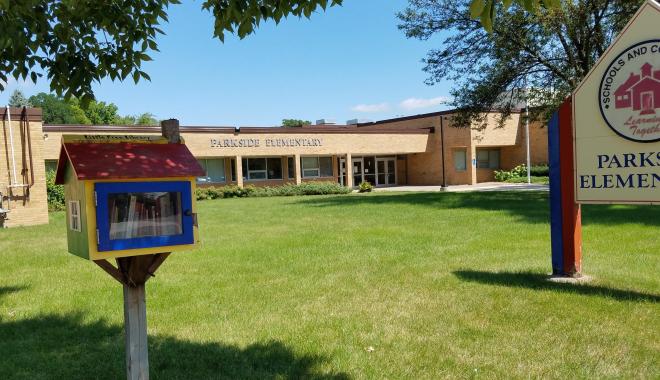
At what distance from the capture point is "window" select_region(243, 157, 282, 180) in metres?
35.7

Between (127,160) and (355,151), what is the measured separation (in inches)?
1361

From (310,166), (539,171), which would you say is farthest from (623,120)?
(539,171)

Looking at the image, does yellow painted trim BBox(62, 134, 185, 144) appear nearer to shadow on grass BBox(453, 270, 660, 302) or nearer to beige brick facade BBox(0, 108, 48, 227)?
shadow on grass BBox(453, 270, 660, 302)

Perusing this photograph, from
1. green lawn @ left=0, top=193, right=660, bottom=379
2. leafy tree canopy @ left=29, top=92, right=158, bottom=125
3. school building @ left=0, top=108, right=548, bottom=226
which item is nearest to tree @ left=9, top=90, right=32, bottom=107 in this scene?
leafy tree canopy @ left=29, top=92, right=158, bottom=125

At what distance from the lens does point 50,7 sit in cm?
501

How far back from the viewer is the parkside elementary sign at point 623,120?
571 centimetres

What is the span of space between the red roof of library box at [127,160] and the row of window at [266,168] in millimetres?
29310

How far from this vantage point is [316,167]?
127 ft

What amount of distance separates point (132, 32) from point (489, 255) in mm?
6527

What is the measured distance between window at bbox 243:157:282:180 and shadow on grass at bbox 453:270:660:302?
2873 centimetres

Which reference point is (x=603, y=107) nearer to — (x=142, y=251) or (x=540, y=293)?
(x=540, y=293)

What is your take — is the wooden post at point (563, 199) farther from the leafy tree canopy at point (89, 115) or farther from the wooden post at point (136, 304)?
the leafy tree canopy at point (89, 115)

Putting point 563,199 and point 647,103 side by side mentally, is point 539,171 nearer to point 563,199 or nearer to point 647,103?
point 563,199

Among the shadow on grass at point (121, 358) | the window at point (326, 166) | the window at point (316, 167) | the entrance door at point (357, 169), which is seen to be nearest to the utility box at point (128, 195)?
the shadow on grass at point (121, 358)
